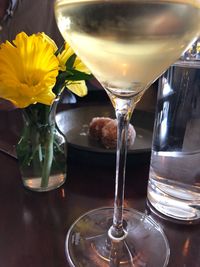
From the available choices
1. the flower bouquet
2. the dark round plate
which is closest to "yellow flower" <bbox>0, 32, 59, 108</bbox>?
the flower bouquet

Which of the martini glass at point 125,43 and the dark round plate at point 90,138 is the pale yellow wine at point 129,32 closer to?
the martini glass at point 125,43

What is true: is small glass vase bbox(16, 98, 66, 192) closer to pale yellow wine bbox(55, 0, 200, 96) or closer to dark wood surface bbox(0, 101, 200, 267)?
dark wood surface bbox(0, 101, 200, 267)

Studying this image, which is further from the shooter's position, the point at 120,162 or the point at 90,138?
the point at 90,138

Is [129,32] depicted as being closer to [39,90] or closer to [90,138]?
[39,90]

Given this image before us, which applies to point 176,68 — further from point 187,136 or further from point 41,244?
point 41,244

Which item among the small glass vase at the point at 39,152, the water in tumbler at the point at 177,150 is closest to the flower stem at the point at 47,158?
the small glass vase at the point at 39,152

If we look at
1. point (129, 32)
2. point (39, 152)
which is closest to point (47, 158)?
point (39, 152)
